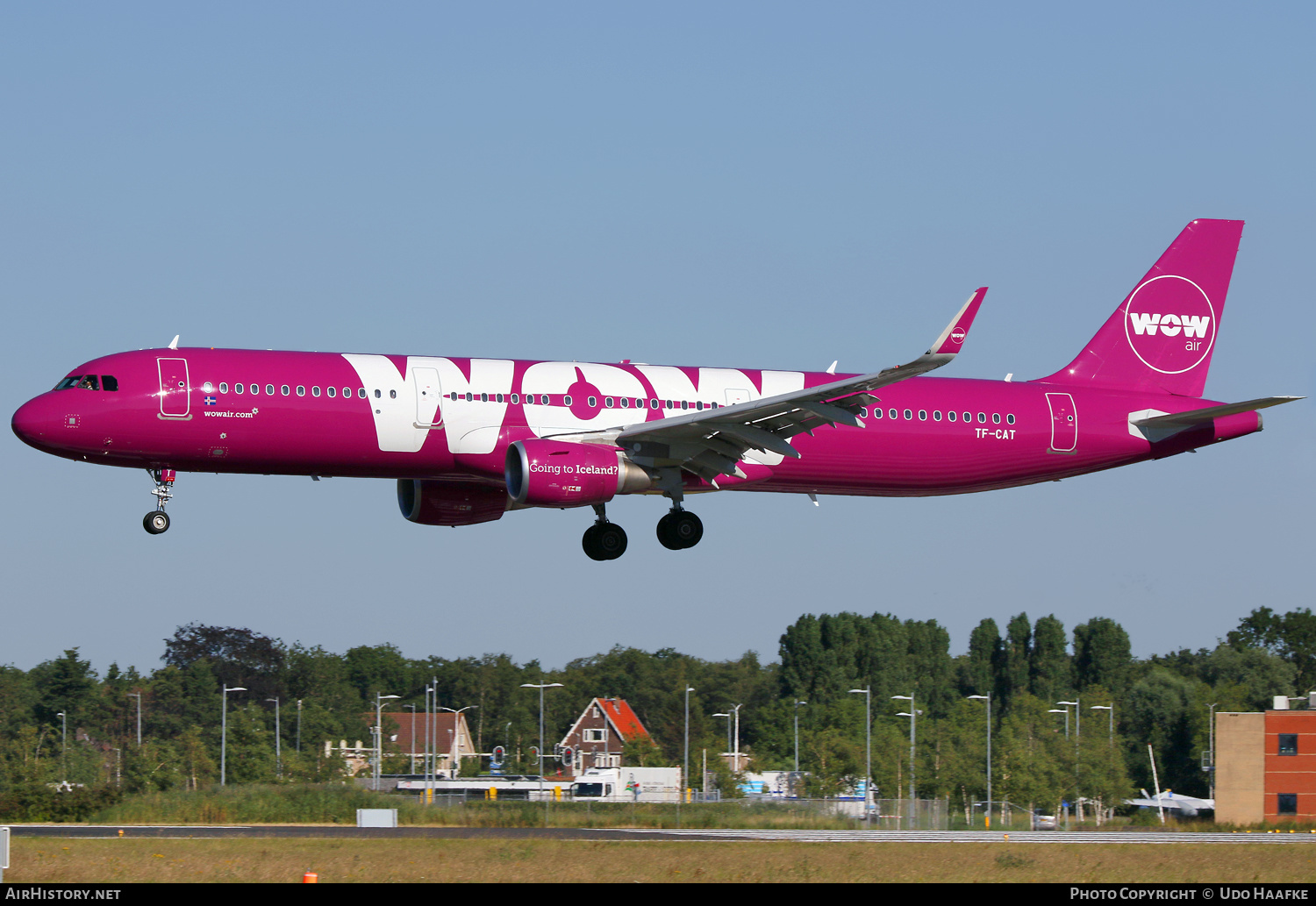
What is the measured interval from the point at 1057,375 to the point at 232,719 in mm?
67919

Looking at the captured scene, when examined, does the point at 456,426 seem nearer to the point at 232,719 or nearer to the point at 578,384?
the point at 578,384

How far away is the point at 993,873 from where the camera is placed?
2859 cm

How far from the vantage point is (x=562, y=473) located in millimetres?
34719

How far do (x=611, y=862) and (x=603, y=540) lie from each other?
1093 centimetres

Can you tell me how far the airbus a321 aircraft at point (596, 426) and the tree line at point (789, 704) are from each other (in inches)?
1077

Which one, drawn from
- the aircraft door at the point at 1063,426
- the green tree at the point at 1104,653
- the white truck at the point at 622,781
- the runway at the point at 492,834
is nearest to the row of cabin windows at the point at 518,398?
the aircraft door at the point at 1063,426

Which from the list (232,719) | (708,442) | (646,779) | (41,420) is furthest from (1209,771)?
(41,420)

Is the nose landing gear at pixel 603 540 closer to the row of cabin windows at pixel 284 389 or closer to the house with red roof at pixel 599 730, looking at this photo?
the row of cabin windows at pixel 284 389

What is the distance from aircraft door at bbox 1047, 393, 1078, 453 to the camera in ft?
133

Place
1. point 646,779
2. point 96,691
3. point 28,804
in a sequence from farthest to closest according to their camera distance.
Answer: point 96,691 < point 646,779 < point 28,804

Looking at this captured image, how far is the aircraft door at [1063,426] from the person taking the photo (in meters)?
40.6

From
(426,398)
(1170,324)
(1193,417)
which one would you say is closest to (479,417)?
(426,398)

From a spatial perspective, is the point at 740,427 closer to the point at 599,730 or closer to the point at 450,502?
the point at 450,502

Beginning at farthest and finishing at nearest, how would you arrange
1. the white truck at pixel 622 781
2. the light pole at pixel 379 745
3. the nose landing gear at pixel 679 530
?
the white truck at pixel 622 781, the light pole at pixel 379 745, the nose landing gear at pixel 679 530
